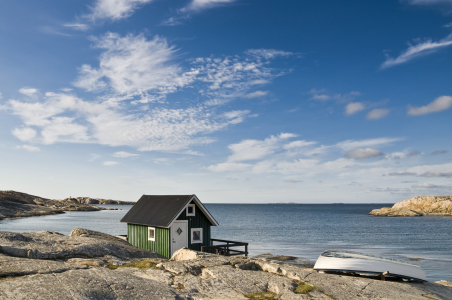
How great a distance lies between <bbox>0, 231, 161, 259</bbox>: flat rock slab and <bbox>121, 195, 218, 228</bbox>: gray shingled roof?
19.3 ft

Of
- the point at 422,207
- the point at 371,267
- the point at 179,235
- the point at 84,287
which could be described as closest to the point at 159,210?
the point at 179,235

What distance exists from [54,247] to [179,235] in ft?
33.9

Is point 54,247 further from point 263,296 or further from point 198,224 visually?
point 198,224

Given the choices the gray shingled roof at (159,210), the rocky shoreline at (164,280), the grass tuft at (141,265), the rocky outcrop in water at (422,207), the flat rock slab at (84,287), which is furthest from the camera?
the rocky outcrop in water at (422,207)

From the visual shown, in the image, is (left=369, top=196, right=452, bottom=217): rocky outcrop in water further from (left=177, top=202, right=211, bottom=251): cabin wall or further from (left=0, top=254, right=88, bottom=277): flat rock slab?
(left=0, top=254, right=88, bottom=277): flat rock slab

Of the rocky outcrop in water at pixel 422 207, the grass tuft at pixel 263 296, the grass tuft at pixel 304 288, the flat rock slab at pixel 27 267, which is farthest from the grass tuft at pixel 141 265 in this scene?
the rocky outcrop in water at pixel 422 207

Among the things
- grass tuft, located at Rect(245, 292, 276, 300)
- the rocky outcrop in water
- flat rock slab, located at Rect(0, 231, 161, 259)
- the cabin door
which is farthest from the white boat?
the rocky outcrop in water

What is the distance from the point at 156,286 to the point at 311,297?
4.98 metres

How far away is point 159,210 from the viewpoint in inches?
1029

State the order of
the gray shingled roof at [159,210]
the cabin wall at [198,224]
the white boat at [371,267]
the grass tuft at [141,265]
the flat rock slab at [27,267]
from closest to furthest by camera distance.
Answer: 1. the flat rock slab at [27,267]
2. the grass tuft at [141,265]
3. the white boat at [371,267]
4. the gray shingled roof at [159,210]
5. the cabin wall at [198,224]

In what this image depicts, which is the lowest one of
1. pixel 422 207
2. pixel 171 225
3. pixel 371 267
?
pixel 422 207

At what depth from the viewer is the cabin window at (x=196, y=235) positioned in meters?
25.2

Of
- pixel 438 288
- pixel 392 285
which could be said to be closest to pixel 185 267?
pixel 392 285

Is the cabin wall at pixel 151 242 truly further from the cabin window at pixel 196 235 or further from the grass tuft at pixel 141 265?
the grass tuft at pixel 141 265
